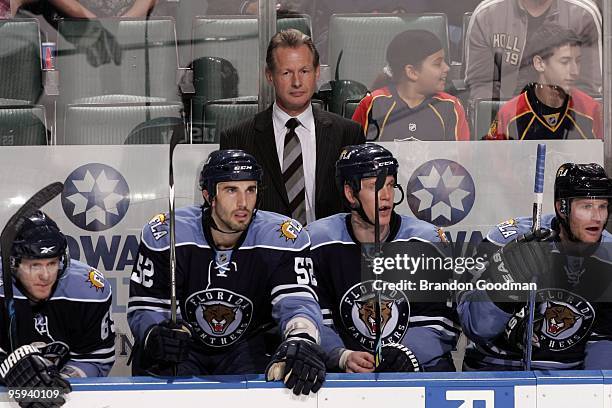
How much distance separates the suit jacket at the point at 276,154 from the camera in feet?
12.6

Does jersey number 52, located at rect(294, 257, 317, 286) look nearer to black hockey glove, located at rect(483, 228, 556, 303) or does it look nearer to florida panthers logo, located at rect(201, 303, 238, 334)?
florida panthers logo, located at rect(201, 303, 238, 334)

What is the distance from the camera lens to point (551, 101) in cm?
396

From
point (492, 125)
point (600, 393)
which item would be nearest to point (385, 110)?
point (492, 125)

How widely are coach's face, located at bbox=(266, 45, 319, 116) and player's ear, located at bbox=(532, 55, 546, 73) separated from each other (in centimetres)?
71

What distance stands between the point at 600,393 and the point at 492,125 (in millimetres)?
1155

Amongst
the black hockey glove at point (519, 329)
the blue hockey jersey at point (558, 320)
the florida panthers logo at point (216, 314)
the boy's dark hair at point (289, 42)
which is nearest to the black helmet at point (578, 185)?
the blue hockey jersey at point (558, 320)

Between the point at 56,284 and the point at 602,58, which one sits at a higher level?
the point at 602,58

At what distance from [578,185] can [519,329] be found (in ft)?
1.50

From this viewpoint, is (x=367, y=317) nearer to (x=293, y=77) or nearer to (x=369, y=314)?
(x=369, y=314)

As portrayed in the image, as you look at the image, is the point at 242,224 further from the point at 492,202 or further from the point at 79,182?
the point at 492,202

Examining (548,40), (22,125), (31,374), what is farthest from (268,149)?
(31,374)

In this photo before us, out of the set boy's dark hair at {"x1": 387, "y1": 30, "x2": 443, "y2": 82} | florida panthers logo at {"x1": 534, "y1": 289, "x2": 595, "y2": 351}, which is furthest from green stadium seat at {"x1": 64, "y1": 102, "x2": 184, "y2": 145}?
florida panthers logo at {"x1": 534, "y1": 289, "x2": 595, "y2": 351}

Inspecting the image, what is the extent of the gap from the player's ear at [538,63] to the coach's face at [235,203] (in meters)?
1.04

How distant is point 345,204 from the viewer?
3.72m
